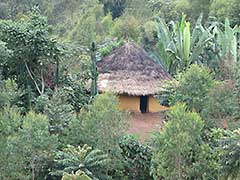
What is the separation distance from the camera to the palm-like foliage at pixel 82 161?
43.7ft

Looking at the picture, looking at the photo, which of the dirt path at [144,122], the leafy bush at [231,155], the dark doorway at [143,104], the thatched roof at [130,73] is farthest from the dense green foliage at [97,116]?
the dark doorway at [143,104]

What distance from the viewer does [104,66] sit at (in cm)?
2173

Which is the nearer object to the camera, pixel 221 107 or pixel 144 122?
pixel 221 107

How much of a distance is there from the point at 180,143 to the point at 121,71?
892 cm

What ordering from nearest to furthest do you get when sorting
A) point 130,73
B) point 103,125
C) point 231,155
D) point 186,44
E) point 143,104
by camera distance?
1. point 231,155
2. point 103,125
3. point 186,44
4. point 130,73
5. point 143,104

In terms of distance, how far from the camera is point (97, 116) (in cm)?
1393

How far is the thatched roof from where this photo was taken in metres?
20.6

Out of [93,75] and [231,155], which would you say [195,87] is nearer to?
[231,155]

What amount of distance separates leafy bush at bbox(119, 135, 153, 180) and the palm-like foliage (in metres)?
1.41

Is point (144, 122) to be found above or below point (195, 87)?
below

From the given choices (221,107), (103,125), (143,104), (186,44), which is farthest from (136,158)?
(186,44)

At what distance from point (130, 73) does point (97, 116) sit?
7.35m

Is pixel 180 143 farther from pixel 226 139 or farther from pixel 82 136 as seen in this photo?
pixel 82 136

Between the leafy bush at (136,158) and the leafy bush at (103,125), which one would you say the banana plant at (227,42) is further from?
the leafy bush at (103,125)
